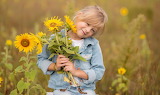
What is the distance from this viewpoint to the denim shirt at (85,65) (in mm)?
2279

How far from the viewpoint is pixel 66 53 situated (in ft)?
7.07

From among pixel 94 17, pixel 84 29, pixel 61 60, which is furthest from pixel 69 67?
pixel 94 17

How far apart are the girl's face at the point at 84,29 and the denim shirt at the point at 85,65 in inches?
3.4

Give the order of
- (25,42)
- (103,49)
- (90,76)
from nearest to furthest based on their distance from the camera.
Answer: (25,42)
(90,76)
(103,49)

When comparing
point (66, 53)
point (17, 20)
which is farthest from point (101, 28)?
point (17, 20)

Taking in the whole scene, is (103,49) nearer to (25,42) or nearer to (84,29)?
(84,29)

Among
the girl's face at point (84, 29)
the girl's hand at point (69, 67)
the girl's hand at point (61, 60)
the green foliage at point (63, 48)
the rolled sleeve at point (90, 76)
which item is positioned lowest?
the rolled sleeve at point (90, 76)

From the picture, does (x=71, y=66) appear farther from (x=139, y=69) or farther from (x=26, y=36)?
(x=139, y=69)

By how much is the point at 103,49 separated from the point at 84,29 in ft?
8.53

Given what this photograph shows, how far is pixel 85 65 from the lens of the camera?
2.32 metres

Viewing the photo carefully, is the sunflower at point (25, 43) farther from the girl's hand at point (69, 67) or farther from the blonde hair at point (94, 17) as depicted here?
the blonde hair at point (94, 17)

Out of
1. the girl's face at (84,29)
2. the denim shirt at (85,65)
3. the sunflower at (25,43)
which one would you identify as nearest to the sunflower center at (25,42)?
the sunflower at (25,43)

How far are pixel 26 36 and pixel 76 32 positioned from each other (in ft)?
1.49

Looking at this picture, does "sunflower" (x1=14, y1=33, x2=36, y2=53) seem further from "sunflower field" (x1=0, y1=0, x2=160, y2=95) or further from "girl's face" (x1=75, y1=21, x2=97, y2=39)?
"girl's face" (x1=75, y1=21, x2=97, y2=39)
